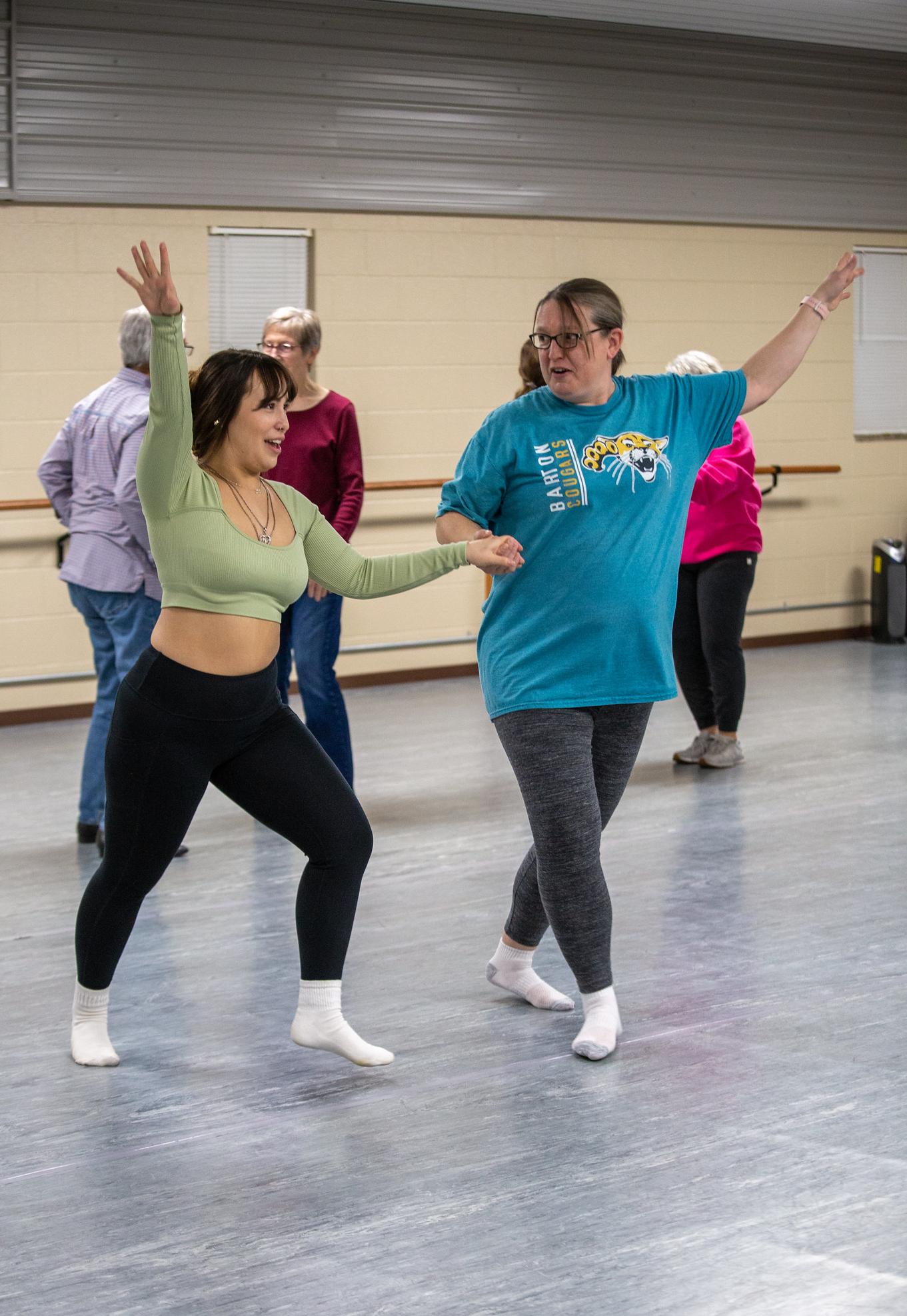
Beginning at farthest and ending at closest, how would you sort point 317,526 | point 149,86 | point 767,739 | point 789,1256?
point 149,86 → point 767,739 → point 317,526 → point 789,1256

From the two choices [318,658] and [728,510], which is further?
[728,510]

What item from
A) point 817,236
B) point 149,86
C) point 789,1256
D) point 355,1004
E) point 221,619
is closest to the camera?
point 789,1256

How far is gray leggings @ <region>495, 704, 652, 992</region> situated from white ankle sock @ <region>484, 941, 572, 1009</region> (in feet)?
0.77

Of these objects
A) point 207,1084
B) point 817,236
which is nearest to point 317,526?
point 207,1084

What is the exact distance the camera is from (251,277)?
7.14 metres

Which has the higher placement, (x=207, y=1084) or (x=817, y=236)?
(x=817, y=236)

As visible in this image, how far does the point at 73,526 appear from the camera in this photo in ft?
15.0

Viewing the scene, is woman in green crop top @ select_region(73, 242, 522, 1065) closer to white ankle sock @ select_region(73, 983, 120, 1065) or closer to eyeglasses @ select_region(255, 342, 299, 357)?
white ankle sock @ select_region(73, 983, 120, 1065)

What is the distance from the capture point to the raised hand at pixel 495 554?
2746mm

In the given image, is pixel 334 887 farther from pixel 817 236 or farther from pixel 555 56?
pixel 817 236

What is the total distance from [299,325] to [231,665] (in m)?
2.10

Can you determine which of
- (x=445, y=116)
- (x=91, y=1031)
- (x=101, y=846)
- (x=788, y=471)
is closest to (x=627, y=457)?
(x=91, y=1031)

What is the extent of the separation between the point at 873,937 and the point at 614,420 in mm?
1550

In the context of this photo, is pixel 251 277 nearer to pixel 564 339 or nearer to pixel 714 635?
pixel 714 635
